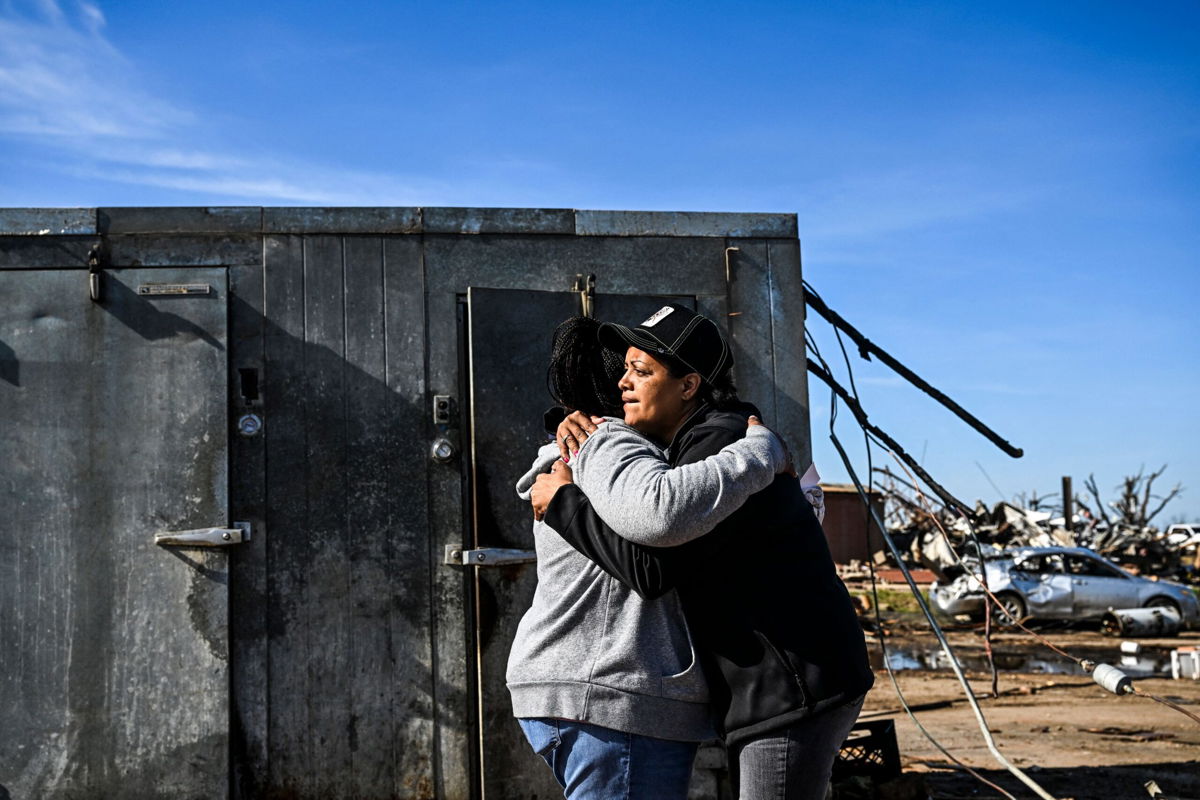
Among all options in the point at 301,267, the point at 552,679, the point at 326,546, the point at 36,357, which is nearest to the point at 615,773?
the point at 552,679

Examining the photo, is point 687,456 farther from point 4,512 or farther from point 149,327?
point 4,512

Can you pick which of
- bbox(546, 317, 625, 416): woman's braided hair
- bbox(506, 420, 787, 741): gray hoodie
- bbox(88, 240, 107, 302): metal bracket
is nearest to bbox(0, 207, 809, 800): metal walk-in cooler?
bbox(88, 240, 107, 302): metal bracket

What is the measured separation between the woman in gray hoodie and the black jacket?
0.22 feet

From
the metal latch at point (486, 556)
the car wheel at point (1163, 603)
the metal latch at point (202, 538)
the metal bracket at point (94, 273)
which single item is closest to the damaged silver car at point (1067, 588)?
the car wheel at point (1163, 603)

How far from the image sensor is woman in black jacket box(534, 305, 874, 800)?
2328 millimetres

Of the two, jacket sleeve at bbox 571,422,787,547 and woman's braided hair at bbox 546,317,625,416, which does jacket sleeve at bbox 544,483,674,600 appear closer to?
jacket sleeve at bbox 571,422,787,547

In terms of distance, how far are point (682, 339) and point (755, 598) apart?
61cm

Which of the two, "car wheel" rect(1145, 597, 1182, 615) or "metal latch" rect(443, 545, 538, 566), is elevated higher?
"metal latch" rect(443, 545, 538, 566)

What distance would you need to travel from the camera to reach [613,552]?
2.33 meters

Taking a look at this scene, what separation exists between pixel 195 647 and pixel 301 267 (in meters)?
1.83

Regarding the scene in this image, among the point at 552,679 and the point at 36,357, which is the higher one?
the point at 36,357

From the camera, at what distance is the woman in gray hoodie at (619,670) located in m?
2.37

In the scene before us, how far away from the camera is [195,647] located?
203 inches

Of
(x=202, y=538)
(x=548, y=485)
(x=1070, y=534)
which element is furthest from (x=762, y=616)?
(x=1070, y=534)
